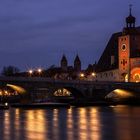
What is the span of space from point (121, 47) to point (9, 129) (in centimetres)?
8072

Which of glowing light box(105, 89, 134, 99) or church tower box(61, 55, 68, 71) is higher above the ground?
church tower box(61, 55, 68, 71)

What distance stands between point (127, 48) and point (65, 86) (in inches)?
1139

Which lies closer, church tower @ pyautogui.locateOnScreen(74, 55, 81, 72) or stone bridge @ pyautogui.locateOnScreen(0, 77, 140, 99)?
stone bridge @ pyautogui.locateOnScreen(0, 77, 140, 99)

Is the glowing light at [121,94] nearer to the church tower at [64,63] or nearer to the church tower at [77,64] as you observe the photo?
the church tower at [77,64]

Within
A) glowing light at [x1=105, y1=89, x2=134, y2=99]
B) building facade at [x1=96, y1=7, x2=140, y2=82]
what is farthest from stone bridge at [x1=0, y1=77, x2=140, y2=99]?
building facade at [x1=96, y1=7, x2=140, y2=82]

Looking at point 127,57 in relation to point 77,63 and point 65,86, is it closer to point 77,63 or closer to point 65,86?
point 65,86

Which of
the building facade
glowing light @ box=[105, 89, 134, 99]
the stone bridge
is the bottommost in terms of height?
glowing light @ box=[105, 89, 134, 99]

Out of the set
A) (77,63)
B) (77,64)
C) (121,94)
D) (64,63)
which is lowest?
(121,94)

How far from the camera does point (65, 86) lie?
8700cm

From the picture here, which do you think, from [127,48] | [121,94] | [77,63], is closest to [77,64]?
[77,63]

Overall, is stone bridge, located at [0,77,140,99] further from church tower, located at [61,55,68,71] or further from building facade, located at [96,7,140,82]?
church tower, located at [61,55,68,71]

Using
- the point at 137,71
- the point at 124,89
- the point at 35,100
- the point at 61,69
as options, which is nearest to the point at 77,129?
the point at 35,100

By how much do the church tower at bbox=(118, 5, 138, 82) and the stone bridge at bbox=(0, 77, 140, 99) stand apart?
15.0m

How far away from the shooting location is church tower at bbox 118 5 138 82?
112 metres
